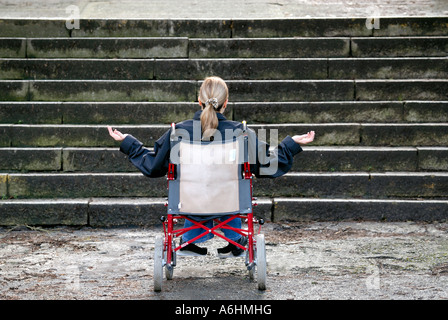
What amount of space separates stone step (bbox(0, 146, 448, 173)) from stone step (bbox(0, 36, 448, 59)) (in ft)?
5.79

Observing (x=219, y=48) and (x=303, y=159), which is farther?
(x=219, y=48)

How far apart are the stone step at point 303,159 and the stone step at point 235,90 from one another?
38.7 inches

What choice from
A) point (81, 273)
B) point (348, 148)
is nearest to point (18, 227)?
point (81, 273)

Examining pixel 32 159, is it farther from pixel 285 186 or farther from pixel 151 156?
pixel 151 156

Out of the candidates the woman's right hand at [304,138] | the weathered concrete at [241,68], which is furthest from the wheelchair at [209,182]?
the weathered concrete at [241,68]

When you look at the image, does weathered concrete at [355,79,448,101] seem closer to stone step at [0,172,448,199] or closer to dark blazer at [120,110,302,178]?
stone step at [0,172,448,199]

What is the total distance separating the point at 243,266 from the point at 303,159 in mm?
1997

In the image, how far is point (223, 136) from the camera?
3.97 metres

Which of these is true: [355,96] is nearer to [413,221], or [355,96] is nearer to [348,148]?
[348,148]

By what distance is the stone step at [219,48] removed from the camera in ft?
25.2

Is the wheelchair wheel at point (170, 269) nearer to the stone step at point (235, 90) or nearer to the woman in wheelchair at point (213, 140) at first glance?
the woman in wheelchair at point (213, 140)

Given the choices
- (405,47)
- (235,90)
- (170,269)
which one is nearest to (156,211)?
(170,269)

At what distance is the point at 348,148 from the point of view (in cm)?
649

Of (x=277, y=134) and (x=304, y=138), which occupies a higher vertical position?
(x=304, y=138)
